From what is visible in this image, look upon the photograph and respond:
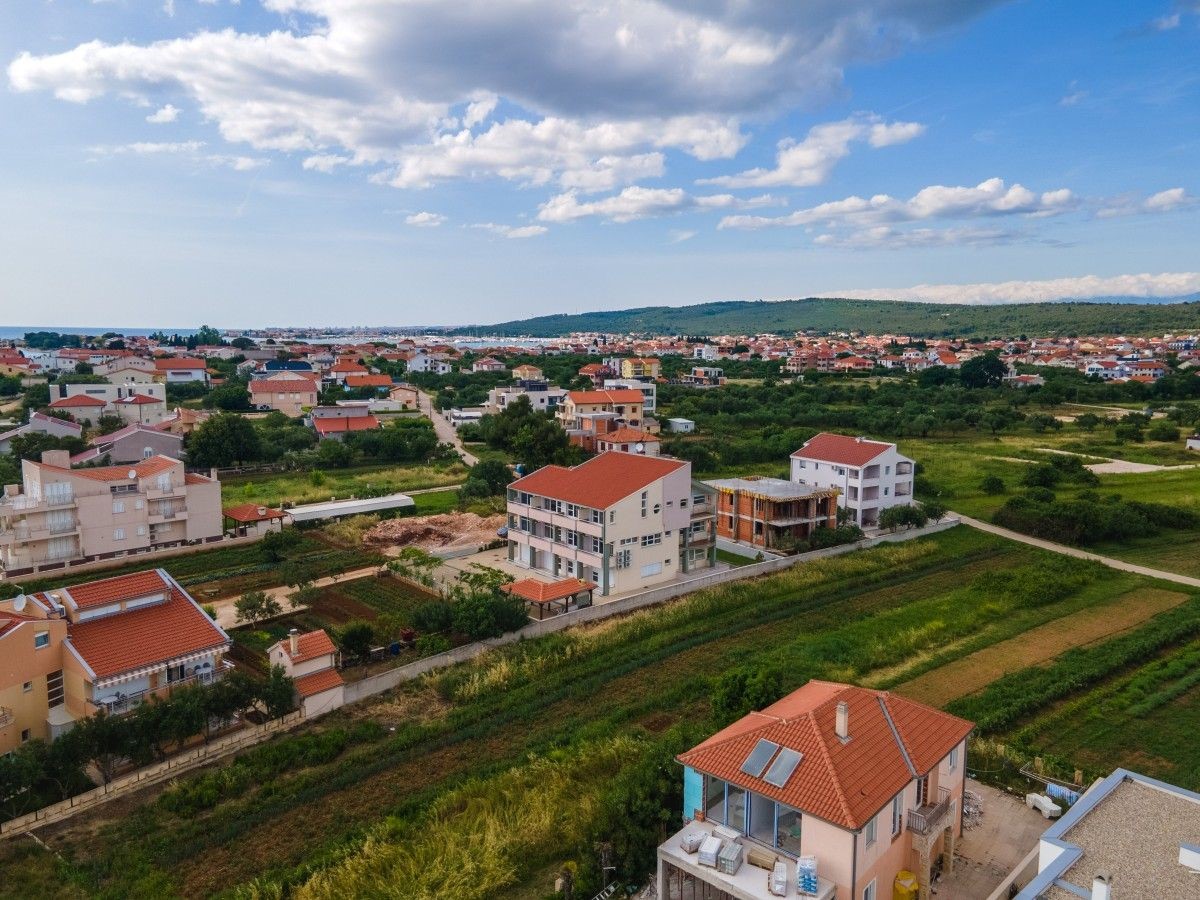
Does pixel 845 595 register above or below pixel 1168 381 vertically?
below

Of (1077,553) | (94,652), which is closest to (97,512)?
(94,652)

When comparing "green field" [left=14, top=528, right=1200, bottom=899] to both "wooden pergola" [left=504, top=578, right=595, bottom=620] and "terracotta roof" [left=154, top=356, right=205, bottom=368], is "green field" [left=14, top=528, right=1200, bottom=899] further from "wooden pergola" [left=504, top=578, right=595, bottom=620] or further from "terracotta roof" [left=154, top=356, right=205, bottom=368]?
"terracotta roof" [left=154, top=356, right=205, bottom=368]

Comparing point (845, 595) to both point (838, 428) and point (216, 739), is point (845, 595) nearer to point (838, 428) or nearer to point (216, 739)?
point (216, 739)

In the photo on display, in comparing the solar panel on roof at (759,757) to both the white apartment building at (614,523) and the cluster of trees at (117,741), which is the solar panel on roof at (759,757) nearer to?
the cluster of trees at (117,741)

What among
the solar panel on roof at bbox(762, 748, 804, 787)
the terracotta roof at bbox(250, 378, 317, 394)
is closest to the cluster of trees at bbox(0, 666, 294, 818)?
the solar panel on roof at bbox(762, 748, 804, 787)

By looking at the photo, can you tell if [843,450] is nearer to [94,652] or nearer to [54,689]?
[94,652]

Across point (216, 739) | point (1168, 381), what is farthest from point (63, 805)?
point (1168, 381)

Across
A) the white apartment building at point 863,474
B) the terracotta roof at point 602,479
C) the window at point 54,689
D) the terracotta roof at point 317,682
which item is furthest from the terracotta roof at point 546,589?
the white apartment building at point 863,474
